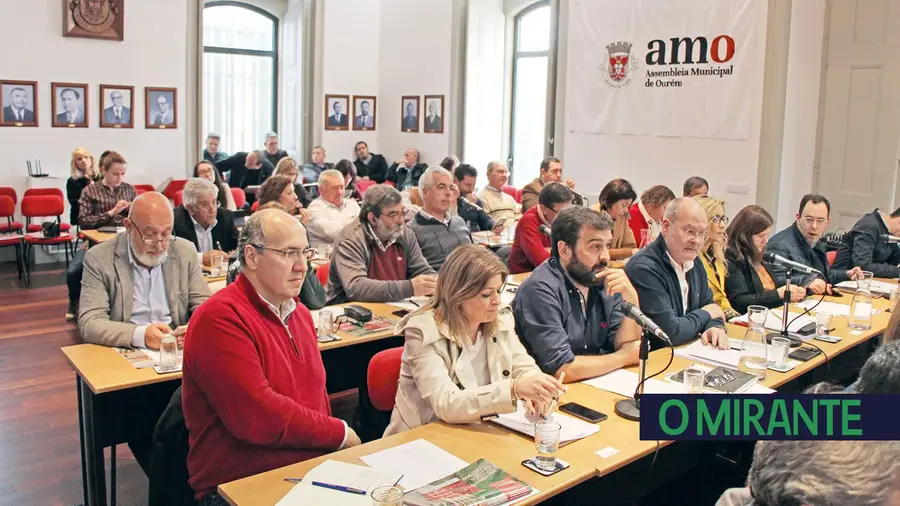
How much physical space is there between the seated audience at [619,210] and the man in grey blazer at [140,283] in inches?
155

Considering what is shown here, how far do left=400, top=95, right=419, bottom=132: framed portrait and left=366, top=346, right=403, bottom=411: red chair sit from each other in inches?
416

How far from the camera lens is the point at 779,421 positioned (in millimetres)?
644

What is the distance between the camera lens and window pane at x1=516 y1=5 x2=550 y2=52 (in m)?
12.7

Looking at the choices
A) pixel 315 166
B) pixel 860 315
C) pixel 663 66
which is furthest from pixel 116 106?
pixel 860 315

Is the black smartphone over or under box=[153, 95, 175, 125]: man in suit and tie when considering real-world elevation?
under

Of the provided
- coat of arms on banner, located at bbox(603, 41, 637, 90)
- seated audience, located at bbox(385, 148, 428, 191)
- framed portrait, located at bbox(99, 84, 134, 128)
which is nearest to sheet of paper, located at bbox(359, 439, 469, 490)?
coat of arms on banner, located at bbox(603, 41, 637, 90)

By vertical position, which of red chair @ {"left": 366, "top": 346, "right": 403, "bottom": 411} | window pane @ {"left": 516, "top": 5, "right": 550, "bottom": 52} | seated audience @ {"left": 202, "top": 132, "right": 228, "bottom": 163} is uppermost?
window pane @ {"left": 516, "top": 5, "right": 550, "bottom": 52}

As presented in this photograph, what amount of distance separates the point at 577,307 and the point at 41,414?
351 centimetres

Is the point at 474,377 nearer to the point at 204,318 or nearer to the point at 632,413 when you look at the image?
the point at 632,413

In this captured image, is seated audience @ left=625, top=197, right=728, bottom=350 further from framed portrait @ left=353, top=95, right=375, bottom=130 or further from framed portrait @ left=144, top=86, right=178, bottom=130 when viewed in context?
framed portrait @ left=353, top=95, right=375, bottom=130

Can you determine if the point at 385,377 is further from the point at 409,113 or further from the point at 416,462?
the point at 409,113

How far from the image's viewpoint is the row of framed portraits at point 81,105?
33.5ft

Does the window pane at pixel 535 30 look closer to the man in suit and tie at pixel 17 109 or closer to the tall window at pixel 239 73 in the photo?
the tall window at pixel 239 73

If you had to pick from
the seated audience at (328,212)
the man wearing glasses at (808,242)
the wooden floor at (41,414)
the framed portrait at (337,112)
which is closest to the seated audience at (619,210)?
the man wearing glasses at (808,242)
